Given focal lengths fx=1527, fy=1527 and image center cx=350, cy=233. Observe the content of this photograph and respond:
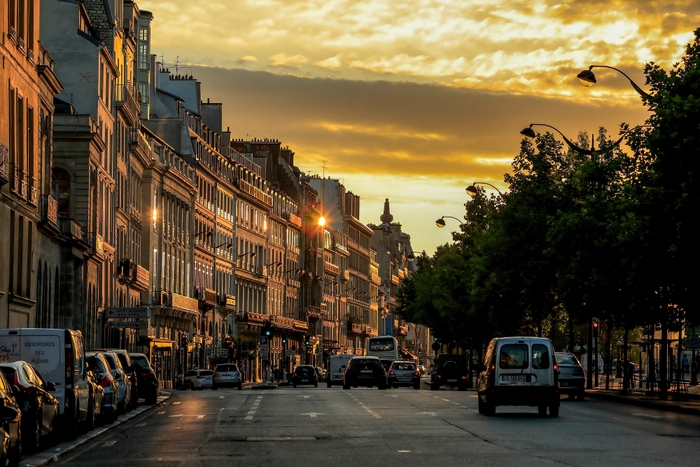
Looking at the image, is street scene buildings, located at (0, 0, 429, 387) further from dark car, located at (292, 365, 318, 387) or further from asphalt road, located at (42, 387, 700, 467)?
asphalt road, located at (42, 387, 700, 467)

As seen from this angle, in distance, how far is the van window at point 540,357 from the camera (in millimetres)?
35531

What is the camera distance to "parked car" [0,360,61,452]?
72.0 ft

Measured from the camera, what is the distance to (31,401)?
22.1 metres

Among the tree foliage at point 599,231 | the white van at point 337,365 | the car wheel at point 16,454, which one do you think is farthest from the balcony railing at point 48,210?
the white van at point 337,365

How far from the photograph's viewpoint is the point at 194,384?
8844cm

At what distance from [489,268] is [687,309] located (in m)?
27.8

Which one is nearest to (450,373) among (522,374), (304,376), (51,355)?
(304,376)

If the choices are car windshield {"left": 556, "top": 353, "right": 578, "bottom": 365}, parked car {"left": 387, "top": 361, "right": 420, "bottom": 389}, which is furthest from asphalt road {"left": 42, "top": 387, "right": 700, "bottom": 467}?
parked car {"left": 387, "top": 361, "right": 420, "bottom": 389}

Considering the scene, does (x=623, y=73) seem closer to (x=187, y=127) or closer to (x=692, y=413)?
(x=692, y=413)

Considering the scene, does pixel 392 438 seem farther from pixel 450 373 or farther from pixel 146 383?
pixel 450 373

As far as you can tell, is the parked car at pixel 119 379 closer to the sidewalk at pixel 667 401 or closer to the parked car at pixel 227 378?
the sidewalk at pixel 667 401

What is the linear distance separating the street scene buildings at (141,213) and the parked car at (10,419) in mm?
22457

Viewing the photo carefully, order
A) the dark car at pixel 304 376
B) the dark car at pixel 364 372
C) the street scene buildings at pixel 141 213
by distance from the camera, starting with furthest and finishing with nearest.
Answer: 1. the dark car at pixel 304 376
2. the dark car at pixel 364 372
3. the street scene buildings at pixel 141 213

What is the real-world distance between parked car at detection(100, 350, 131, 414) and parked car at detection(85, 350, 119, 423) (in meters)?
1.71
